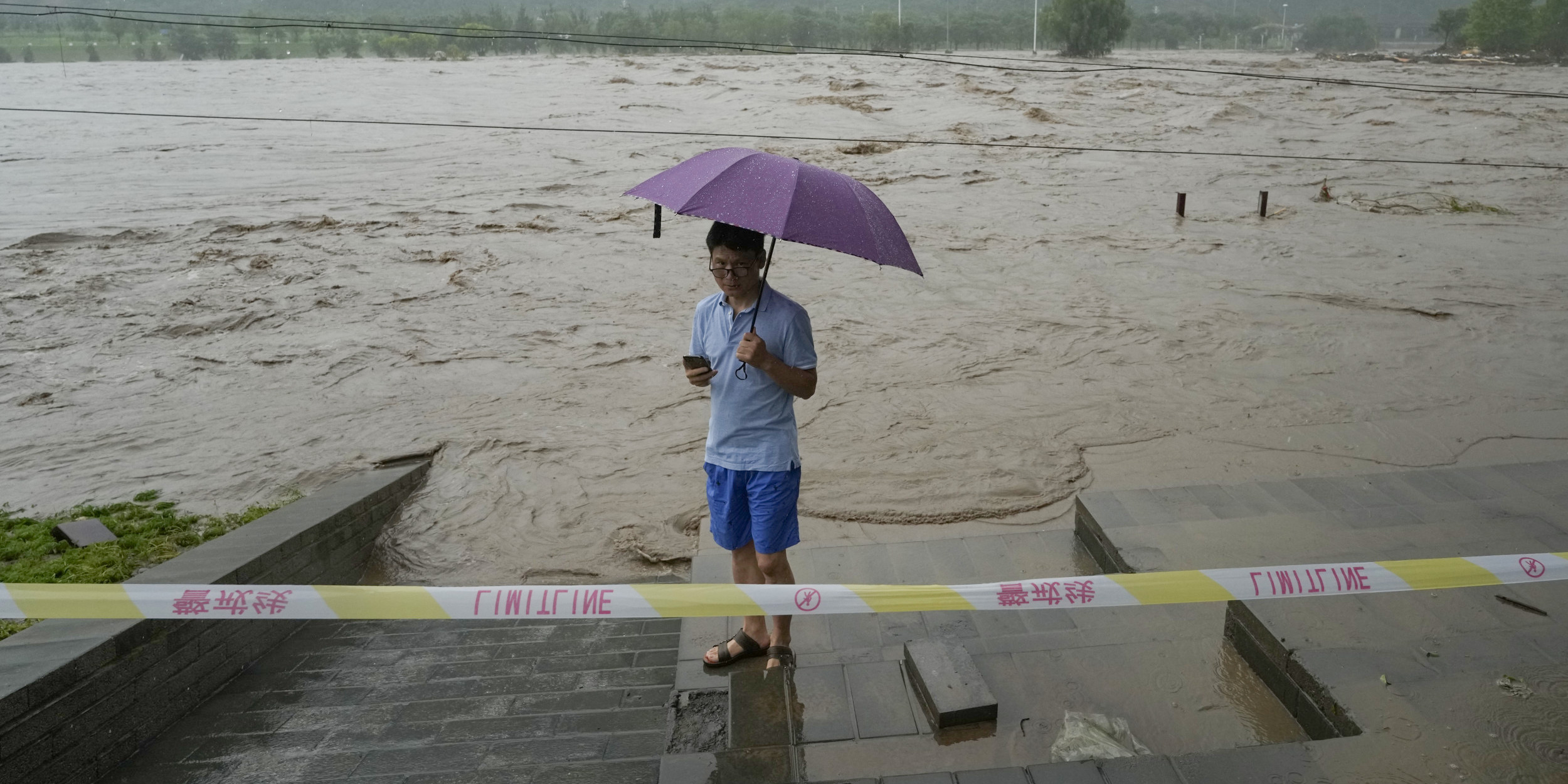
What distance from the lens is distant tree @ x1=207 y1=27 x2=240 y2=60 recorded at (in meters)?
41.0

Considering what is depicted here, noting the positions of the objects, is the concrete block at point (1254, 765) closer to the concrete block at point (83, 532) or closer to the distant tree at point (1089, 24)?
the concrete block at point (83, 532)

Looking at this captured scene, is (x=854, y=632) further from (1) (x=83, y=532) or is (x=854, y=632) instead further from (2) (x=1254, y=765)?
(1) (x=83, y=532)

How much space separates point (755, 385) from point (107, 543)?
14.1 ft

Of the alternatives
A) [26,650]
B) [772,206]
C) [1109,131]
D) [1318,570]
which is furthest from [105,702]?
[1109,131]

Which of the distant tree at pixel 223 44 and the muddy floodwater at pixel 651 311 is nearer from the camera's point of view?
the muddy floodwater at pixel 651 311

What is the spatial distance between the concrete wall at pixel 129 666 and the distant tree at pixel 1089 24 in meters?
53.2

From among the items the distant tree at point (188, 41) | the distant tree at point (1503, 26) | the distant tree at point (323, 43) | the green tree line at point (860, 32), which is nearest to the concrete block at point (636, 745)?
the green tree line at point (860, 32)

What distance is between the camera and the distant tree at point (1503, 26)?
47156 millimetres

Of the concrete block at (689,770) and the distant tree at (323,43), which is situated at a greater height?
the distant tree at (323,43)

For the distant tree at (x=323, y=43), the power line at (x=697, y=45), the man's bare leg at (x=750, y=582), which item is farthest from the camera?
the distant tree at (x=323, y=43)

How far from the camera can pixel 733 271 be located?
128 inches

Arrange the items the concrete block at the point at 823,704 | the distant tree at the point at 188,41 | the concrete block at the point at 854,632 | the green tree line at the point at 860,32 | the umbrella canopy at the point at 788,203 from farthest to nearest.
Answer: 1. the green tree line at the point at 860,32
2. the distant tree at the point at 188,41
3. the concrete block at the point at 854,632
4. the concrete block at the point at 823,704
5. the umbrella canopy at the point at 788,203

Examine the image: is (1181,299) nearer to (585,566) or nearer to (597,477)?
(597,477)

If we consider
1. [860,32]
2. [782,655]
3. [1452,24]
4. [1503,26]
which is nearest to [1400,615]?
[782,655]
